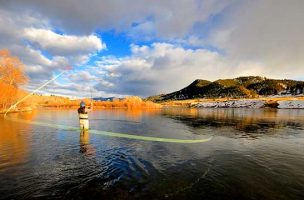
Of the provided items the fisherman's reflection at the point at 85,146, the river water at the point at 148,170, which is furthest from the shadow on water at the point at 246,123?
the fisherman's reflection at the point at 85,146

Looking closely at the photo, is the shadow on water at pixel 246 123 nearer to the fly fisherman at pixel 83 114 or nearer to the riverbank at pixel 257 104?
the fly fisherman at pixel 83 114

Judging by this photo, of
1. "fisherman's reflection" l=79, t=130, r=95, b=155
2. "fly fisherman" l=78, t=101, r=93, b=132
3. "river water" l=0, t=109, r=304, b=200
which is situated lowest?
"river water" l=0, t=109, r=304, b=200

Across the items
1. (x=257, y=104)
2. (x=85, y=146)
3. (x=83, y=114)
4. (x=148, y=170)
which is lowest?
A: (x=148, y=170)

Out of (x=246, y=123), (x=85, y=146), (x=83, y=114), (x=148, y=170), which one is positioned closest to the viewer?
(x=148, y=170)

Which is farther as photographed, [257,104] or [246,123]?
[257,104]

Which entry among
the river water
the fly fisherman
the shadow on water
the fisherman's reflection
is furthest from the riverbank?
the fisherman's reflection

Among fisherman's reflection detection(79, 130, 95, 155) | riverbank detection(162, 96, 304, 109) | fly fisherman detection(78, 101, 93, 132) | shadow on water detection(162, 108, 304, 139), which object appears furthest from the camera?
riverbank detection(162, 96, 304, 109)

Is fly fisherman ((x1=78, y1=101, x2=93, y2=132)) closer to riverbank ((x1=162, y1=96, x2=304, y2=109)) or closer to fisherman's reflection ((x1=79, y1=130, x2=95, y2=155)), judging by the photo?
fisherman's reflection ((x1=79, y1=130, x2=95, y2=155))

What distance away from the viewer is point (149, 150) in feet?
49.5

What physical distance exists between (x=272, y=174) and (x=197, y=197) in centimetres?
481

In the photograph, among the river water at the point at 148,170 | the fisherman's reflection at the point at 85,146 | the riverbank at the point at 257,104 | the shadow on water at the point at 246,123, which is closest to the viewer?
the river water at the point at 148,170

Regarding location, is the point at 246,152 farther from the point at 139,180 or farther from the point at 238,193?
the point at 139,180

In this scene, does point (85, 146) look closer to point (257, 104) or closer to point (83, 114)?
point (83, 114)

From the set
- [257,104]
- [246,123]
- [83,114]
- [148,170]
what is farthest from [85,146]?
[257,104]
